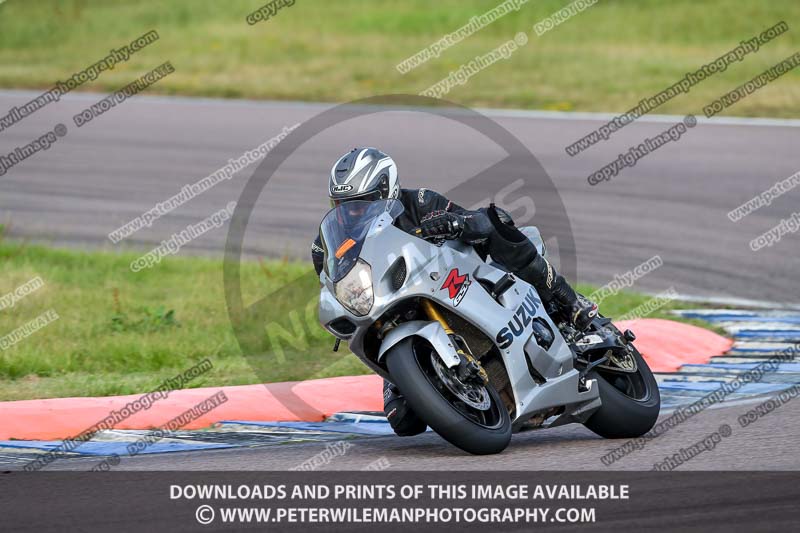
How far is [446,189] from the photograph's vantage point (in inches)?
633

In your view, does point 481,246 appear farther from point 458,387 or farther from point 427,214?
point 458,387

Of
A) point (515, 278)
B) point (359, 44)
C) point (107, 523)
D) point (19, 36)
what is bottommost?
point (107, 523)

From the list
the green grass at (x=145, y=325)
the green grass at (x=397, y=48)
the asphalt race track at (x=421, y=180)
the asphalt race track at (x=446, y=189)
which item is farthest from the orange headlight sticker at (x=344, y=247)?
the green grass at (x=397, y=48)

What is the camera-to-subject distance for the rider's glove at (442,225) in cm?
660

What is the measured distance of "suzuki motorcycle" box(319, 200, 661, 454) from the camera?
20.7 ft

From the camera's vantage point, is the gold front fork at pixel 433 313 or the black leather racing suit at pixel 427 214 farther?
the black leather racing suit at pixel 427 214

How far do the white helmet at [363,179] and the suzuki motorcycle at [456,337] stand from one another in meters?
0.08

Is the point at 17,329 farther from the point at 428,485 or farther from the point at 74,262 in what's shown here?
the point at 428,485

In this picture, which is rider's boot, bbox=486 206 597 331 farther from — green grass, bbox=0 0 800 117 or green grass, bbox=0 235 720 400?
green grass, bbox=0 0 800 117

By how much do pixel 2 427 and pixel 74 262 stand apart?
5499 millimetres

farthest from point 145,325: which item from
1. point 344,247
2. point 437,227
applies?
point 437,227

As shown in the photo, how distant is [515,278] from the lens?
6.95m

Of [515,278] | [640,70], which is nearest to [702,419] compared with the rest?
[515,278]

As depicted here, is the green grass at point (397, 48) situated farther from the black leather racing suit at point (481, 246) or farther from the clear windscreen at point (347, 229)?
the clear windscreen at point (347, 229)
